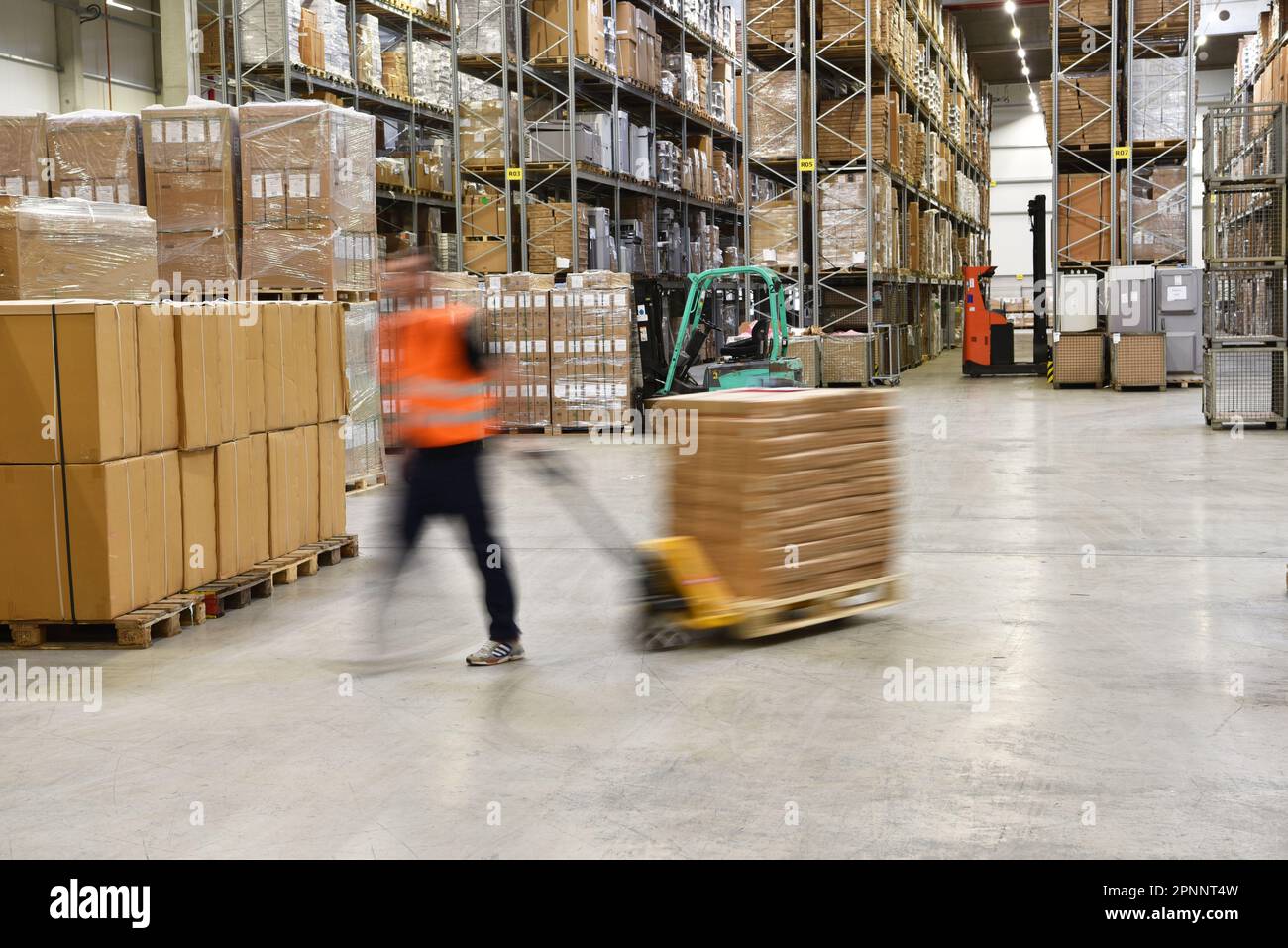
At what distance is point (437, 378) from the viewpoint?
17.0ft

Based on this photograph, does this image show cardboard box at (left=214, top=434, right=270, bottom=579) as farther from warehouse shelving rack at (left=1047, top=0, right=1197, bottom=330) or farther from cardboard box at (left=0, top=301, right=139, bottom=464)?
warehouse shelving rack at (left=1047, top=0, right=1197, bottom=330)

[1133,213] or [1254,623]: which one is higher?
[1133,213]

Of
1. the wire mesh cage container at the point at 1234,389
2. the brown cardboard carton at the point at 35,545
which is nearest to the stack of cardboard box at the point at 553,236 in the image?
the wire mesh cage container at the point at 1234,389

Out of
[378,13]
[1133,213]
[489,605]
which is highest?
[378,13]

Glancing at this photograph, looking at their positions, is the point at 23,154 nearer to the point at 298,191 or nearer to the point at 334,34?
the point at 298,191

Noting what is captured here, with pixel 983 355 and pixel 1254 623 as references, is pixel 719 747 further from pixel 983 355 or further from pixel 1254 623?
pixel 983 355

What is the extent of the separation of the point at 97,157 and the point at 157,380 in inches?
172

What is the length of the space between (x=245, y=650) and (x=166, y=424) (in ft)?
3.77

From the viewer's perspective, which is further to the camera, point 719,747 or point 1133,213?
point 1133,213

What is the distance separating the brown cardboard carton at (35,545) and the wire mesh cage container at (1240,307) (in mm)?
10801

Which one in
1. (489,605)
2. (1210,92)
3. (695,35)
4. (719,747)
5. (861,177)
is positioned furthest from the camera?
(1210,92)

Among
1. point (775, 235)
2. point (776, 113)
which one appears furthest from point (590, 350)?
point (776, 113)

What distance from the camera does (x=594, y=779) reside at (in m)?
3.90
